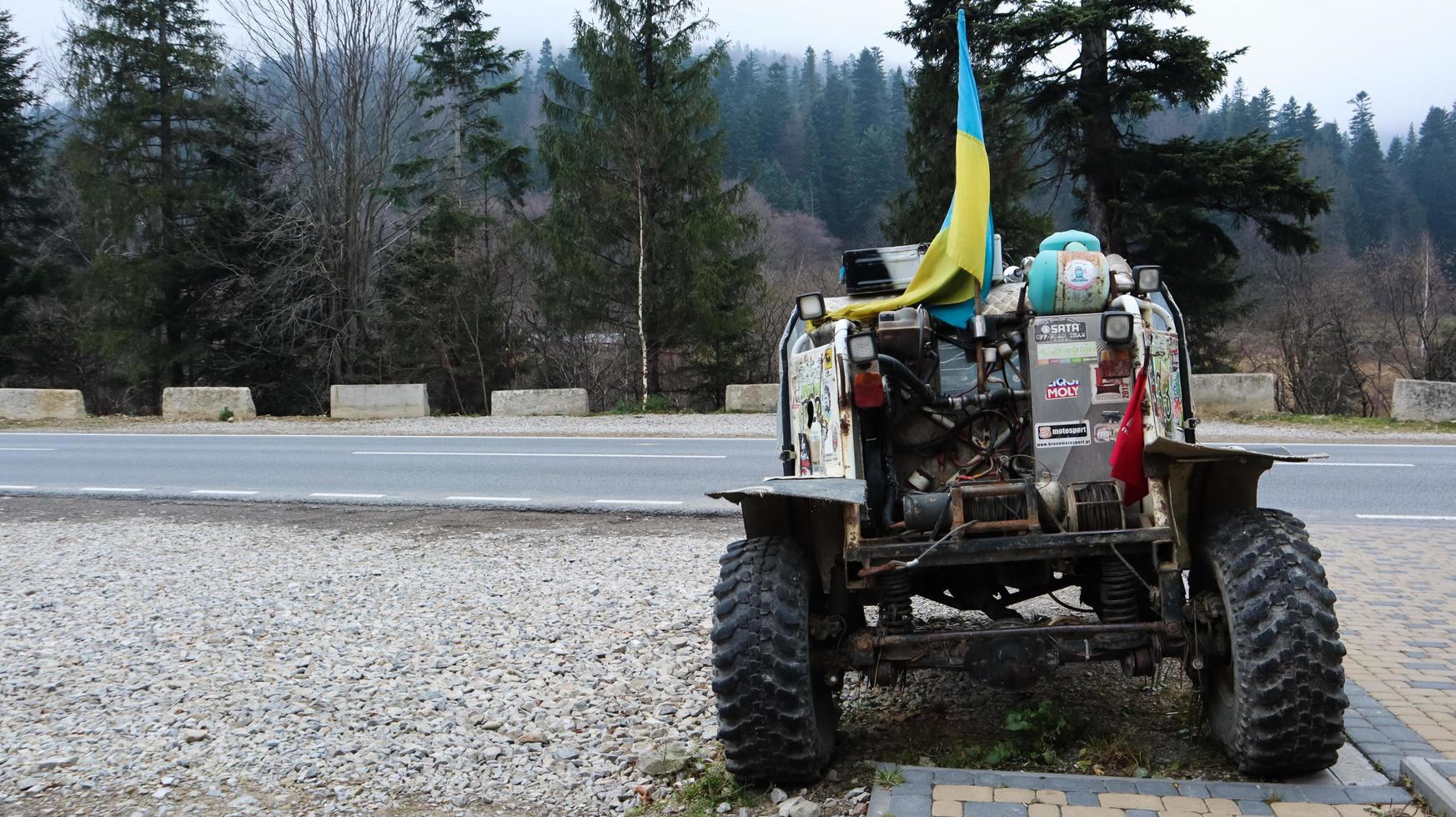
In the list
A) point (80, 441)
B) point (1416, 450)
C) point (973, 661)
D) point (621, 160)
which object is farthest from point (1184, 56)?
point (80, 441)

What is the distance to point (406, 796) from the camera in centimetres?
469

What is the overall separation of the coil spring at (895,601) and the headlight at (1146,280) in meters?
1.64

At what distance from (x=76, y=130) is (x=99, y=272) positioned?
15.1 ft

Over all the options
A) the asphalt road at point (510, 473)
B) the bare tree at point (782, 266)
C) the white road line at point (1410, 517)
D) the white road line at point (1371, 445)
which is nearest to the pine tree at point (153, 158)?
the asphalt road at point (510, 473)

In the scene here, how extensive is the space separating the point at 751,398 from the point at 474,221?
1428cm

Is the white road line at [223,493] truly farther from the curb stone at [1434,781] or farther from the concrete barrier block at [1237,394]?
the concrete barrier block at [1237,394]

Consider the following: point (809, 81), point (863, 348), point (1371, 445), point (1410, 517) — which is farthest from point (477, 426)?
point (809, 81)

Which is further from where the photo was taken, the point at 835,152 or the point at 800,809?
the point at 835,152

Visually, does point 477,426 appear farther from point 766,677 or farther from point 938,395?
point 766,677

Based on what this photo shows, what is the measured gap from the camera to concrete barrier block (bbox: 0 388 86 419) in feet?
83.4

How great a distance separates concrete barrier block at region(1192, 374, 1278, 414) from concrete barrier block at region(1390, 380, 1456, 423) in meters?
2.07

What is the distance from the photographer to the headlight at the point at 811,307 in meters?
5.15

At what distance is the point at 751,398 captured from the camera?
23.8 metres

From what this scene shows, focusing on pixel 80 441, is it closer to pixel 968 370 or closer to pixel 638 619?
pixel 638 619
